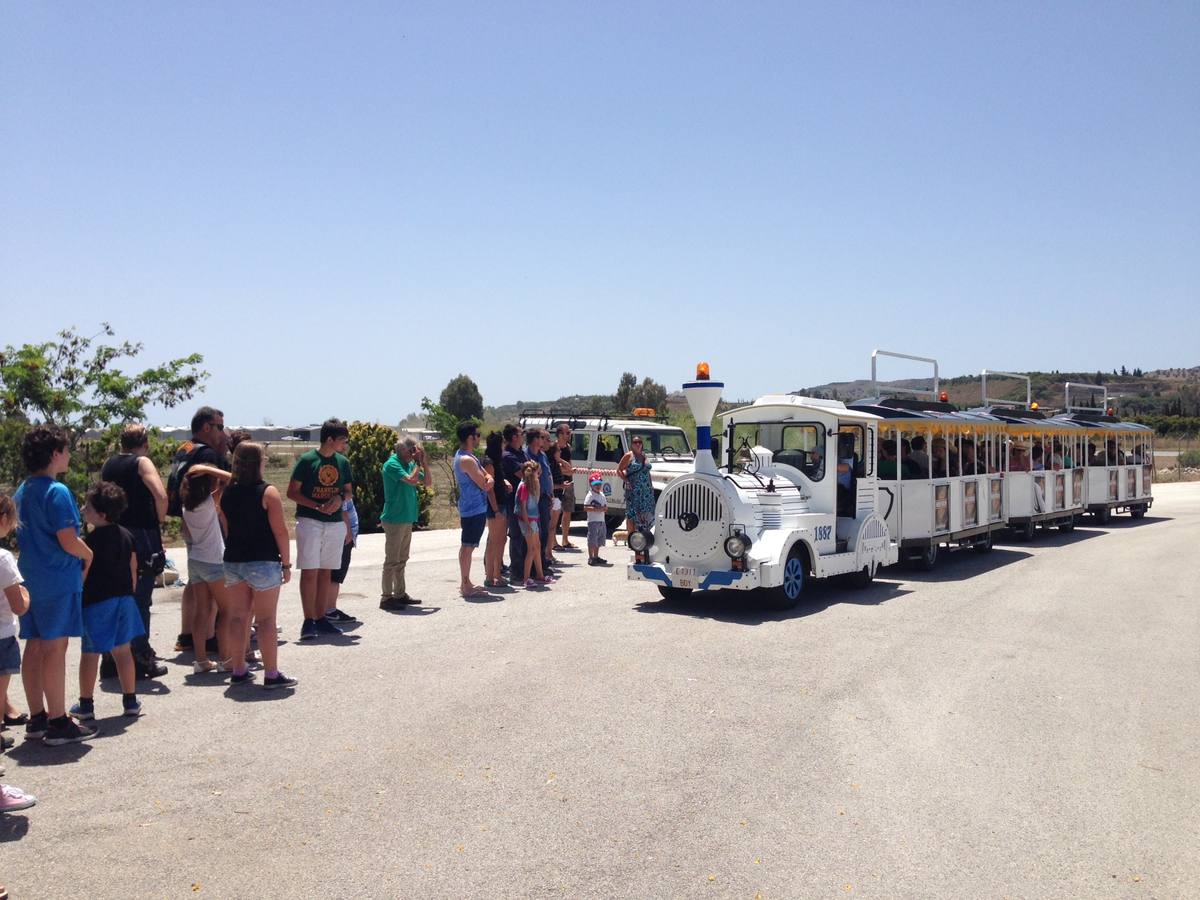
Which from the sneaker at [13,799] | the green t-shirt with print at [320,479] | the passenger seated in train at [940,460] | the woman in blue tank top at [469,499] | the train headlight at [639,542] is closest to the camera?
the sneaker at [13,799]

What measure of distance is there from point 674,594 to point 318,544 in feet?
14.1

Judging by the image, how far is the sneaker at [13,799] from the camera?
15.9 feet

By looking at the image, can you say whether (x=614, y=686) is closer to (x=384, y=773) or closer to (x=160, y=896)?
(x=384, y=773)

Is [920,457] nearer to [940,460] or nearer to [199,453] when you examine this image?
[940,460]

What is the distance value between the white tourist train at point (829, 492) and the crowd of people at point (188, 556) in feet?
7.84

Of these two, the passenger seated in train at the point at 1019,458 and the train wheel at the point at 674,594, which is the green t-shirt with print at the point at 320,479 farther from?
the passenger seated in train at the point at 1019,458

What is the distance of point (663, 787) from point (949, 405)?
12665 millimetres

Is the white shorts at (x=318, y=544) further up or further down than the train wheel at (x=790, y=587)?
further up

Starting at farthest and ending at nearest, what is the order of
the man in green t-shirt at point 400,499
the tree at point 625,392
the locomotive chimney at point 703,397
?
1. the tree at point 625,392
2. the locomotive chimney at point 703,397
3. the man in green t-shirt at point 400,499

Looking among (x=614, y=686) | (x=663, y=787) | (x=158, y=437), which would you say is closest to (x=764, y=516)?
(x=614, y=686)

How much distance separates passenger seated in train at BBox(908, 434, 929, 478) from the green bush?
1002cm

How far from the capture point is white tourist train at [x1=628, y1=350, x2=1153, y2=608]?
10570mm

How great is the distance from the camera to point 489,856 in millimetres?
4531

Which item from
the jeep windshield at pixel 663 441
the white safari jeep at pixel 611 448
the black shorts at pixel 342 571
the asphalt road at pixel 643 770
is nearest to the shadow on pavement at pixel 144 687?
the asphalt road at pixel 643 770
